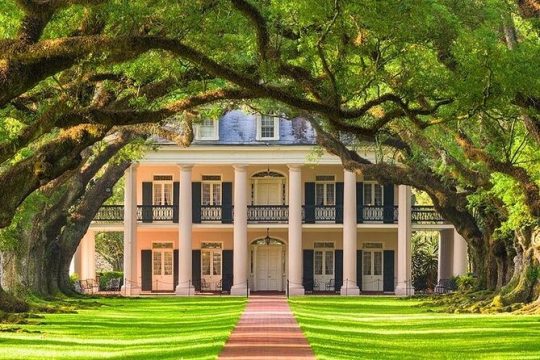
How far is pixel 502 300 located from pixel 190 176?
79.6ft

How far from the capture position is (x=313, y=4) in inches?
765

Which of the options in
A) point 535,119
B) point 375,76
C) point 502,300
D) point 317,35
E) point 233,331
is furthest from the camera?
point 502,300

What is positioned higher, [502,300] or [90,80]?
[90,80]

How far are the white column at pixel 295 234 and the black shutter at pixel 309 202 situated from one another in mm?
1982

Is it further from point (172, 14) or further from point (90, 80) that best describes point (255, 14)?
point (90, 80)

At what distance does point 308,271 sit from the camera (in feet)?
210

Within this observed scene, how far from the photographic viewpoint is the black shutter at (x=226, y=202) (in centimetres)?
6331

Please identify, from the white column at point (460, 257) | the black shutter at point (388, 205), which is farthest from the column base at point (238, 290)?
the white column at point (460, 257)

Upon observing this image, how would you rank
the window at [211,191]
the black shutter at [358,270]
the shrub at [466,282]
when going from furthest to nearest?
the window at [211,191] < the black shutter at [358,270] < the shrub at [466,282]

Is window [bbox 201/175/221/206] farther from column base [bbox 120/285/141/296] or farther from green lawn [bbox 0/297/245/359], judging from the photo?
green lawn [bbox 0/297/245/359]

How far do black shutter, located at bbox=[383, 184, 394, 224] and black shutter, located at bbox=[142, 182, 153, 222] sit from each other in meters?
11.1

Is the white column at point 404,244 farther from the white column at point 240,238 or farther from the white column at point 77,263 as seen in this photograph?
the white column at point 77,263

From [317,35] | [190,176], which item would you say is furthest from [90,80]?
[190,176]

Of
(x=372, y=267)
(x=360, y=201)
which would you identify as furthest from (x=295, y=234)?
(x=372, y=267)
